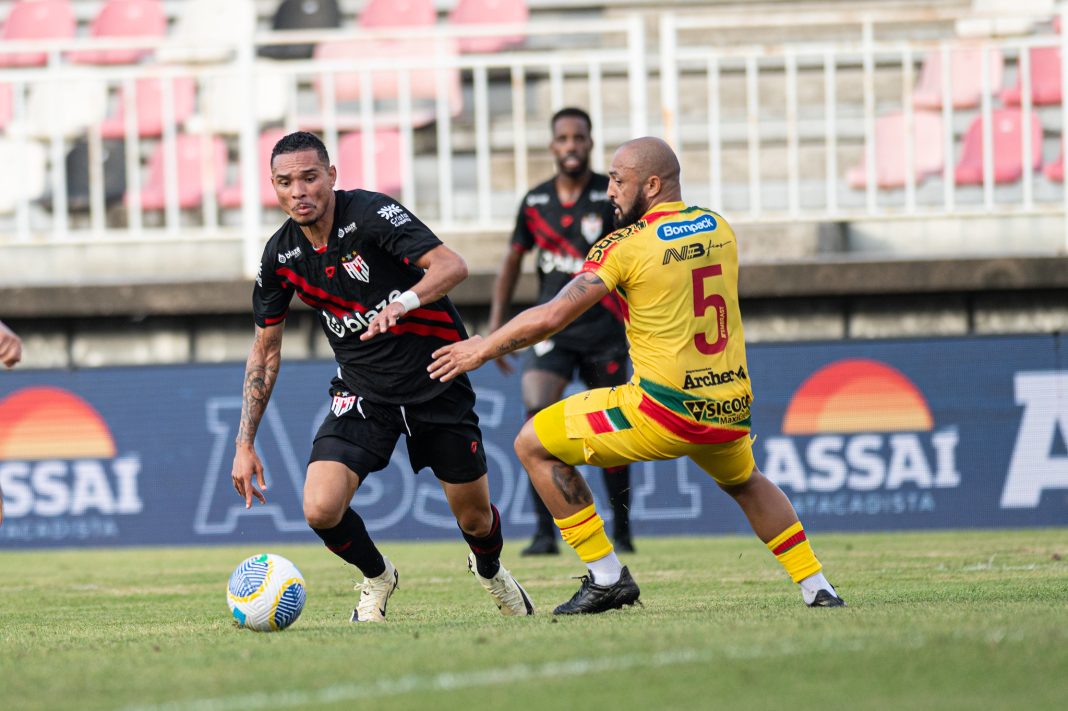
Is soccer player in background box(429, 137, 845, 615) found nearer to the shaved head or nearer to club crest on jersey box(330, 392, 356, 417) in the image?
the shaved head

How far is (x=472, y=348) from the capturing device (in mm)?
5824

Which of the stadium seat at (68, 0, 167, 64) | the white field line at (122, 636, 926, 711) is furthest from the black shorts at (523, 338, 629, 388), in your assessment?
the stadium seat at (68, 0, 167, 64)

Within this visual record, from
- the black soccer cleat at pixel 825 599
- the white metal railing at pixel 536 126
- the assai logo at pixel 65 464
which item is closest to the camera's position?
the black soccer cleat at pixel 825 599

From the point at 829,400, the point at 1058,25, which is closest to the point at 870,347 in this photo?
the point at 829,400

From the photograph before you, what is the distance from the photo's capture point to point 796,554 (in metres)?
6.20

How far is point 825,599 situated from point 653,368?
112 centimetres

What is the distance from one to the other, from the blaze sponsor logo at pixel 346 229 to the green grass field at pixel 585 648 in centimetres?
154

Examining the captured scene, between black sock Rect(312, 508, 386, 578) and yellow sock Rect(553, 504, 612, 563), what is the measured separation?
2.69 ft

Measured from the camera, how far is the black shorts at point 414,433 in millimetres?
6578

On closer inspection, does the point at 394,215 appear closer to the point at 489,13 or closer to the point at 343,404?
the point at 343,404

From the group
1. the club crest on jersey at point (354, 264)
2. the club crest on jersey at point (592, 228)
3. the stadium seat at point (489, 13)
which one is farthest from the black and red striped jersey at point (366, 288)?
the stadium seat at point (489, 13)

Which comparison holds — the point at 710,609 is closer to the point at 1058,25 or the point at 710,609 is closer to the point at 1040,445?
the point at 1040,445

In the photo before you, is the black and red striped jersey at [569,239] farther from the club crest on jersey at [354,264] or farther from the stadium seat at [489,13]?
the stadium seat at [489,13]

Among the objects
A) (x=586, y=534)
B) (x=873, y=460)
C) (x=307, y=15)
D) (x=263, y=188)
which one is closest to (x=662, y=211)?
(x=586, y=534)
